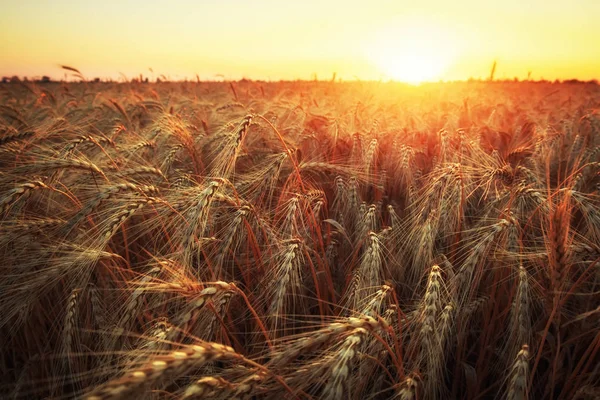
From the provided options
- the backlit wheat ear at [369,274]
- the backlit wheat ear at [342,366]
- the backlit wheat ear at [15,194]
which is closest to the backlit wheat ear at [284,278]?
the backlit wheat ear at [369,274]

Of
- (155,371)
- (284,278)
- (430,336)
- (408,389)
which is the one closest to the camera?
(155,371)

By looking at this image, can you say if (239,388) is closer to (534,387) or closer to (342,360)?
(342,360)

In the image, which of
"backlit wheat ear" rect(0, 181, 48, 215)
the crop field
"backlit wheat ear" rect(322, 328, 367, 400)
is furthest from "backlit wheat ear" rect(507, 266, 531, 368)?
"backlit wheat ear" rect(0, 181, 48, 215)

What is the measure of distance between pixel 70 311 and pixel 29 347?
23.0 inches

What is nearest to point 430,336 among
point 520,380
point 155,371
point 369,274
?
point 520,380

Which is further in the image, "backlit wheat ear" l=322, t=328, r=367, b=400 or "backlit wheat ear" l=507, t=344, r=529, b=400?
"backlit wheat ear" l=507, t=344, r=529, b=400

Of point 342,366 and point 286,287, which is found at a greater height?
point 342,366

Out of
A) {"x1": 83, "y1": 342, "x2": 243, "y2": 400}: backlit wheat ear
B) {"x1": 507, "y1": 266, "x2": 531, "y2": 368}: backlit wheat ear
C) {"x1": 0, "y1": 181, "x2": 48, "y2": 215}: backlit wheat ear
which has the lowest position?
→ {"x1": 507, "y1": 266, "x2": 531, "y2": 368}: backlit wheat ear

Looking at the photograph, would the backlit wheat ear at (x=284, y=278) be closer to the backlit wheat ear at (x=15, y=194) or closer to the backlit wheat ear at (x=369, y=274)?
the backlit wheat ear at (x=369, y=274)

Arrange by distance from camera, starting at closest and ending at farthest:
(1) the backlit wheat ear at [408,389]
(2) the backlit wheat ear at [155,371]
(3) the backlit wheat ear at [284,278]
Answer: (2) the backlit wheat ear at [155,371] < (1) the backlit wheat ear at [408,389] < (3) the backlit wheat ear at [284,278]

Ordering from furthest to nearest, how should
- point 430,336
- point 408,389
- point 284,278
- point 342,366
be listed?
point 284,278
point 430,336
point 408,389
point 342,366

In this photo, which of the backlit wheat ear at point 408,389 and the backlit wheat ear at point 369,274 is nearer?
the backlit wheat ear at point 408,389

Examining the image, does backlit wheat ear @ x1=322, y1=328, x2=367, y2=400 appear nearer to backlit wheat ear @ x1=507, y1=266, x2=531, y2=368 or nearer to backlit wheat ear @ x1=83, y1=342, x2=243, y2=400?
backlit wheat ear @ x1=83, y1=342, x2=243, y2=400

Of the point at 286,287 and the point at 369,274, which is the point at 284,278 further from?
the point at 369,274
